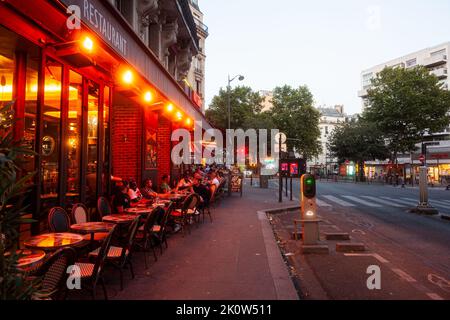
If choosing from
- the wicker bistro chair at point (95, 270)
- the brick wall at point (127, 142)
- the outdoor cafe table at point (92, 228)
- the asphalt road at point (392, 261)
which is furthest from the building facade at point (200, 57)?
the wicker bistro chair at point (95, 270)

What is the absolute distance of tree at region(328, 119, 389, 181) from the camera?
1784 inches

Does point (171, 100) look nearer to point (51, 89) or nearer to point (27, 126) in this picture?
point (51, 89)

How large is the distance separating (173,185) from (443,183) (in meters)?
37.1

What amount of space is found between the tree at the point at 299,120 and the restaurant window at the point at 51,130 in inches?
1979

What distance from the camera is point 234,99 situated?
56.5 m

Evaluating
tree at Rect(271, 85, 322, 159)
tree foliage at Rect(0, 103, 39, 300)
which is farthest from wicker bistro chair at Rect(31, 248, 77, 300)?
tree at Rect(271, 85, 322, 159)

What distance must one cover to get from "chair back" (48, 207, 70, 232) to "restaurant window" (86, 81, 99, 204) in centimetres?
263

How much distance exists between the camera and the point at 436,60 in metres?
60.2

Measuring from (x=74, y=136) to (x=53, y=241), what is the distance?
11.8 ft

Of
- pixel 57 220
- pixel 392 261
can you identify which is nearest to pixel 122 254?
pixel 57 220

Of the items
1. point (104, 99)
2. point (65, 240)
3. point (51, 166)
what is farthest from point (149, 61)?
point (65, 240)

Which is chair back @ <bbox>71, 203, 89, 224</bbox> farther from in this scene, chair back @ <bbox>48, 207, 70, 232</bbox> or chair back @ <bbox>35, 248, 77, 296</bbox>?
chair back @ <bbox>35, 248, 77, 296</bbox>

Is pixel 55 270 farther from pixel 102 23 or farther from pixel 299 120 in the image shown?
pixel 299 120

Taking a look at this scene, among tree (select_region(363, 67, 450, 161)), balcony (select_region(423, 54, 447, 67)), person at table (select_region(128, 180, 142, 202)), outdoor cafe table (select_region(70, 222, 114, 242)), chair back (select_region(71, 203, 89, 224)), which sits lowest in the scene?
outdoor cafe table (select_region(70, 222, 114, 242))
